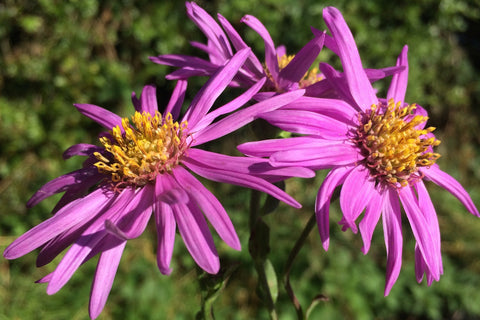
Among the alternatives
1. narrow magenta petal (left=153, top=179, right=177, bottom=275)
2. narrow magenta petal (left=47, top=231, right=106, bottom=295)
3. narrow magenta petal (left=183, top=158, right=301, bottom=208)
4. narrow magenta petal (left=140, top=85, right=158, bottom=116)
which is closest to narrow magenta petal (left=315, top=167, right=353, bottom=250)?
narrow magenta petal (left=183, top=158, right=301, bottom=208)

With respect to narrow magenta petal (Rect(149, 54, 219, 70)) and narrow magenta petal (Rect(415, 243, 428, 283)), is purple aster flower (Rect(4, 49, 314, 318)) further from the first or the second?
narrow magenta petal (Rect(415, 243, 428, 283))

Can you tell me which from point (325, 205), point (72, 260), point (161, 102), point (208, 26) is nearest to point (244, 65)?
point (208, 26)

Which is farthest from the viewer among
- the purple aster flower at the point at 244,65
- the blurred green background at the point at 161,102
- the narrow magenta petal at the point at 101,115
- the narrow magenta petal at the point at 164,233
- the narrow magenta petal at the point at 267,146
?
the blurred green background at the point at 161,102

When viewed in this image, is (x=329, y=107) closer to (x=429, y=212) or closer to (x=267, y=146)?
(x=267, y=146)

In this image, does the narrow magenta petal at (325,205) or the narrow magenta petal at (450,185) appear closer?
the narrow magenta petal at (325,205)

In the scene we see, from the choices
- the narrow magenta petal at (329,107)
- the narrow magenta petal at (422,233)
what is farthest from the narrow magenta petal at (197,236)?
the narrow magenta petal at (422,233)

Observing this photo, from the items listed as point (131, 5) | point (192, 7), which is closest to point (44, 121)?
point (131, 5)

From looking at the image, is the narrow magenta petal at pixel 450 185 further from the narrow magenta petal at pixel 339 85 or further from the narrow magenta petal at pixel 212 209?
the narrow magenta petal at pixel 212 209

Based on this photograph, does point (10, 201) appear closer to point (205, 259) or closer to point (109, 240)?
point (109, 240)
